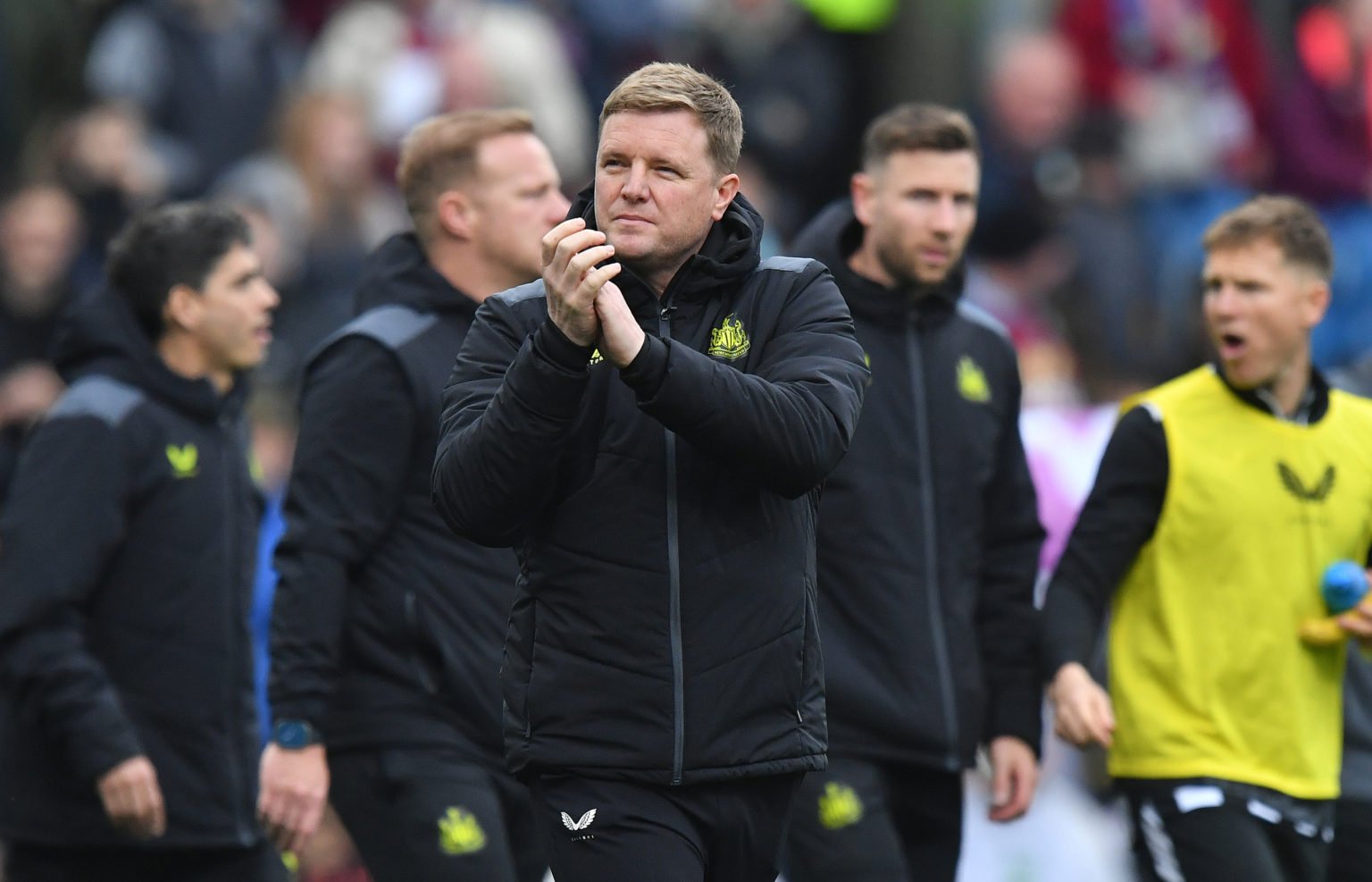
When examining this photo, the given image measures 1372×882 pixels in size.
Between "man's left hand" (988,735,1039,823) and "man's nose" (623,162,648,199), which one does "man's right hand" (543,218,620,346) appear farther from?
"man's left hand" (988,735,1039,823)

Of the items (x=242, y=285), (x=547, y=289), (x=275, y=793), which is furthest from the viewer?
(x=242, y=285)

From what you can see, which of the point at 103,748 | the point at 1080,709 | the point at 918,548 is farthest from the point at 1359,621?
the point at 103,748

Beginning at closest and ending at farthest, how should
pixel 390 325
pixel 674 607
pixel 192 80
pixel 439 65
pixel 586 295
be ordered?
pixel 586 295 < pixel 674 607 < pixel 390 325 < pixel 192 80 < pixel 439 65

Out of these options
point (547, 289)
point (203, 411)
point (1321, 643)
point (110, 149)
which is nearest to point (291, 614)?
point (203, 411)

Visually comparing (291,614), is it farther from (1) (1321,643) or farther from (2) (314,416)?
(1) (1321,643)

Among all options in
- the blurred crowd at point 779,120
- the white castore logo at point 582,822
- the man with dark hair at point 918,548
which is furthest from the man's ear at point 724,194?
the blurred crowd at point 779,120

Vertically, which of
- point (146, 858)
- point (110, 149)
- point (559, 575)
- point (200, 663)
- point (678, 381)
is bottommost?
point (146, 858)

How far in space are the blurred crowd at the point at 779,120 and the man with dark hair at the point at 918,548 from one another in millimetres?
4988

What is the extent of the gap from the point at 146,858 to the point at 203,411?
1310 mm

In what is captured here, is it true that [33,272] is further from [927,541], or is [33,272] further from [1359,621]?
[1359,621]

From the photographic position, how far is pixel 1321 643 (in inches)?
258

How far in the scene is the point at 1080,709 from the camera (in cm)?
632

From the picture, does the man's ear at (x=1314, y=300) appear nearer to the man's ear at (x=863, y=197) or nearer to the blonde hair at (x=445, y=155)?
the man's ear at (x=863, y=197)

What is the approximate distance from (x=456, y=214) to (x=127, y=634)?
1.53m
